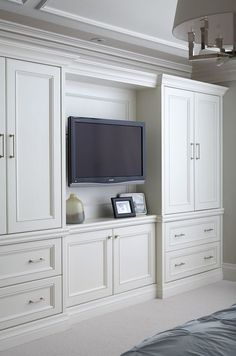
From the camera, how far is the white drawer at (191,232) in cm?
480

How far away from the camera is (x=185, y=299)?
4660 mm

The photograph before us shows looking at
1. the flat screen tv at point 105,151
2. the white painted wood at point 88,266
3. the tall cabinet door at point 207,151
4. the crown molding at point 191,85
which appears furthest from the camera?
the tall cabinet door at point 207,151

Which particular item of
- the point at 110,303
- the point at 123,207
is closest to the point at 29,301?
the point at 110,303

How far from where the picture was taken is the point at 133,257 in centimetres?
453

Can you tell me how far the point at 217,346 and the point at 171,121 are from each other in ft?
10.7

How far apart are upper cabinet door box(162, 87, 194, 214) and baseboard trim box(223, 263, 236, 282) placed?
0.97 metres

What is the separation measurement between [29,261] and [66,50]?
195 centimetres

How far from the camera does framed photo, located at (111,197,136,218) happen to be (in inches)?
176

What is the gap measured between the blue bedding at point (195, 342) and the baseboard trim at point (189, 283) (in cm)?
274

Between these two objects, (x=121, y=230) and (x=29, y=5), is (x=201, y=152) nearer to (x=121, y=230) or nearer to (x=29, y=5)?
(x=121, y=230)

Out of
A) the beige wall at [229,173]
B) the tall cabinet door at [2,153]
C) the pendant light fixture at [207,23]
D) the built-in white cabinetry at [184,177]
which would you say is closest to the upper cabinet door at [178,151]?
the built-in white cabinetry at [184,177]

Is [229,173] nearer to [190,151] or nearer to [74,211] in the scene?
[190,151]

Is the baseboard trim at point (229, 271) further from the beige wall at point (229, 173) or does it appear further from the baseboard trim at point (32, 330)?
the baseboard trim at point (32, 330)

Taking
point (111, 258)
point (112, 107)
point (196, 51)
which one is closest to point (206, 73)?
point (196, 51)
